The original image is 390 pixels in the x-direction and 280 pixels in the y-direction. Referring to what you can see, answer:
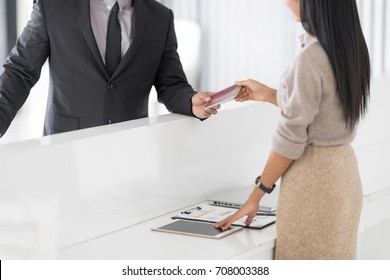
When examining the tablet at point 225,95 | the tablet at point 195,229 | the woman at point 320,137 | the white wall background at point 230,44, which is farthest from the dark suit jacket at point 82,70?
the white wall background at point 230,44

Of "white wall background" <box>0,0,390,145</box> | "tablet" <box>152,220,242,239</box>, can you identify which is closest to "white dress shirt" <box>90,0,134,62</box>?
"tablet" <box>152,220,242,239</box>

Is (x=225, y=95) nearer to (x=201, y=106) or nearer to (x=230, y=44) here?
(x=201, y=106)

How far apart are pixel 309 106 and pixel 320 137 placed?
116mm

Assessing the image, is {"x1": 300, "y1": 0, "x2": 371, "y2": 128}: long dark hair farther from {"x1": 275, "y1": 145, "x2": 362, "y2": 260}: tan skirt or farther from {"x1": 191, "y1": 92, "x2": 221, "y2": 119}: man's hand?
{"x1": 191, "y1": 92, "x2": 221, "y2": 119}: man's hand

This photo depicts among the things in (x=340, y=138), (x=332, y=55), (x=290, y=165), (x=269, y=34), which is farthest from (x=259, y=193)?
(x=269, y=34)

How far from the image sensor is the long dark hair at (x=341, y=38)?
6.80 feet

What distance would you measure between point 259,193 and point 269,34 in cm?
373

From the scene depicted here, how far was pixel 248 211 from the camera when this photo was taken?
2.30 metres

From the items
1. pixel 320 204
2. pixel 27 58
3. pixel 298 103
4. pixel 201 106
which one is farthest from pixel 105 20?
pixel 320 204

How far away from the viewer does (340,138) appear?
2.15 m

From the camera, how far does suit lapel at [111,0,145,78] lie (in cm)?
267

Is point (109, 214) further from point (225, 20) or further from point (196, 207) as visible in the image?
point (225, 20)

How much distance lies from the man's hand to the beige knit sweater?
1.60 feet

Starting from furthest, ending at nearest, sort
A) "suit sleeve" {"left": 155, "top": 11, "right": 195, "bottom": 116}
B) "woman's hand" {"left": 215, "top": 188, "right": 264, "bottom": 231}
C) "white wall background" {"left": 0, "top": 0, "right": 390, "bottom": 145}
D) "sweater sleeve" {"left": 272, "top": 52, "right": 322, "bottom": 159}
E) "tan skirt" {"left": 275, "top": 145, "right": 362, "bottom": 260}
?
"white wall background" {"left": 0, "top": 0, "right": 390, "bottom": 145} → "suit sleeve" {"left": 155, "top": 11, "right": 195, "bottom": 116} → "woman's hand" {"left": 215, "top": 188, "right": 264, "bottom": 231} → "tan skirt" {"left": 275, "top": 145, "right": 362, "bottom": 260} → "sweater sleeve" {"left": 272, "top": 52, "right": 322, "bottom": 159}
